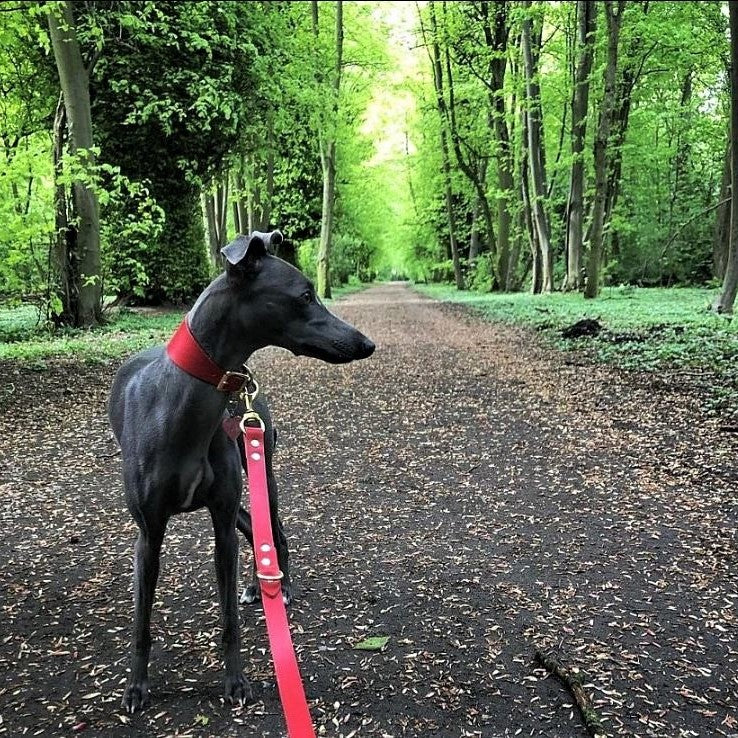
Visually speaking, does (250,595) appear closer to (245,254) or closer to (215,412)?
(215,412)

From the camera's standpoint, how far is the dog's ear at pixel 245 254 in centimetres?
222

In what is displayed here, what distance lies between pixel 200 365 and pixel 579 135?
22.1m

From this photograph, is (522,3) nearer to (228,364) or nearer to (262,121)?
(262,121)

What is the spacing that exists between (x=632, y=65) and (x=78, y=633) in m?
25.4

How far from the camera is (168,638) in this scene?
3.19 m

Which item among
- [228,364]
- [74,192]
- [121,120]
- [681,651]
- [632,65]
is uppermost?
[632,65]

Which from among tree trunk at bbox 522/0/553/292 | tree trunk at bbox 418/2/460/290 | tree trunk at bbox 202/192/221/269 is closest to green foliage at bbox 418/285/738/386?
tree trunk at bbox 522/0/553/292

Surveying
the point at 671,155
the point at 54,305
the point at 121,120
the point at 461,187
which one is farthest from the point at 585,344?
the point at 461,187

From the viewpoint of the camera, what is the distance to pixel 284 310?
7.55 feet

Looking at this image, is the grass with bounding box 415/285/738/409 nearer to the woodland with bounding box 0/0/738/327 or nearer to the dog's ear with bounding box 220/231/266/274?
the woodland with bounding box 0/0/738/327

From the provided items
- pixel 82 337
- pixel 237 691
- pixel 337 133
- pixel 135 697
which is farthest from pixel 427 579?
pixel 337 133

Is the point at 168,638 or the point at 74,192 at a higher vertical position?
the point at 74,192

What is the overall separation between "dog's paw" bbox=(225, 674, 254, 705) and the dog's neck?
1.37 m

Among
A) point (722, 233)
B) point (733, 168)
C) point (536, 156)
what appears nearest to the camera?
point (733, 168)
